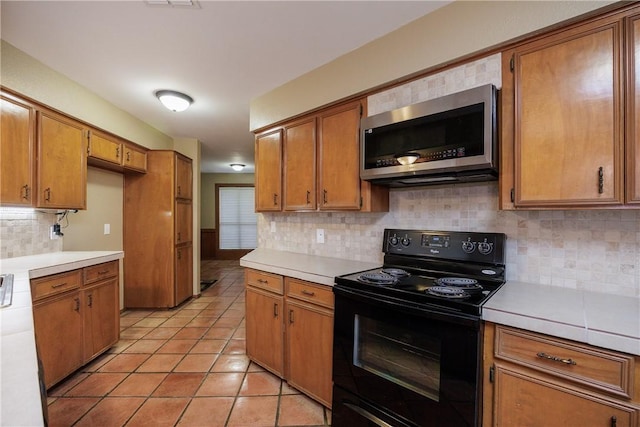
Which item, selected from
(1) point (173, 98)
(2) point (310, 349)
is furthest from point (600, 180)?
(1) point (173, 98)

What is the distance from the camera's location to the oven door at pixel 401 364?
1233mm

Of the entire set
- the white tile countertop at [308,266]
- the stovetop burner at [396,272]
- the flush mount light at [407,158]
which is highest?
the flush mount light at [407,158]

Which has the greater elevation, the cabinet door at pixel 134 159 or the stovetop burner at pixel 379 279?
the cabinet door at pixel 134 159

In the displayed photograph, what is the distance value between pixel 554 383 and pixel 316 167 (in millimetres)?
1852

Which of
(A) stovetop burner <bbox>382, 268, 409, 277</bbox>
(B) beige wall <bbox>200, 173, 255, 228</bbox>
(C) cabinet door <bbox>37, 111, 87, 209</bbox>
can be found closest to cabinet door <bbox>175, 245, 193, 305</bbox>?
(C) cabinet door <bbox>37, 111, 87, 209</bbox>

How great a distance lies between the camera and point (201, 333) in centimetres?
321

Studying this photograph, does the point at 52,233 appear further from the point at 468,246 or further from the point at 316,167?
the point at 468,246

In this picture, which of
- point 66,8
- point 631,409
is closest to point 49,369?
point 66,8

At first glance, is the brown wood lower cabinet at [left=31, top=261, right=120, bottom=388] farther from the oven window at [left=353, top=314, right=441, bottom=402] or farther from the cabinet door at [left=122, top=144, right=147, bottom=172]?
the oven window at [left=353, top=314, right=441, bottom=402]

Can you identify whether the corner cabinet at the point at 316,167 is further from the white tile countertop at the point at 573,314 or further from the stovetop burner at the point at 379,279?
the white tile countertop at the point at 573,314

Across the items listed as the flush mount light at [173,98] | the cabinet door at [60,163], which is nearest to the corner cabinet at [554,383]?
the flush mount light at [173,98]

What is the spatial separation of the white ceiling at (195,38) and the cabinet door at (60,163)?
46cm

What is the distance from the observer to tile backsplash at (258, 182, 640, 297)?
4.51 ft

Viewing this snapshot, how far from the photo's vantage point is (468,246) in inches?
68.1
